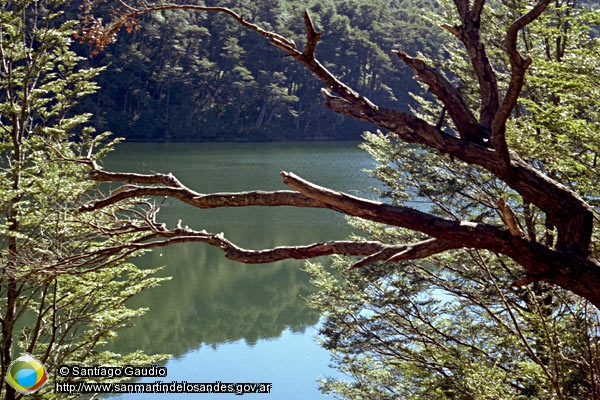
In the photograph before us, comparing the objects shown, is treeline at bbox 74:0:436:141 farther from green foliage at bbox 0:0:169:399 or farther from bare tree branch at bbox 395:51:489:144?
bare tree branch at bbox 395:51:489:144

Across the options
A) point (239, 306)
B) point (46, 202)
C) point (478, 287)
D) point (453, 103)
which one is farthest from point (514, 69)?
point (239, 306)

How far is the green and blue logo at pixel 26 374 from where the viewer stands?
4660 mm

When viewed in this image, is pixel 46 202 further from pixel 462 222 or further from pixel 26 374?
pixel 462 222

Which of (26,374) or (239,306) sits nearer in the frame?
(26,374)

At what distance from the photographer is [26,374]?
4770 mm

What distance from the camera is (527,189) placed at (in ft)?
8.94

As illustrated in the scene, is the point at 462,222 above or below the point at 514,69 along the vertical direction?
below

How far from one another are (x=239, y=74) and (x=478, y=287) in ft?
107

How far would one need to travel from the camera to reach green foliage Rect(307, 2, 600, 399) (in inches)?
146

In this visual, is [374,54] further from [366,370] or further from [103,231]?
[103,231]

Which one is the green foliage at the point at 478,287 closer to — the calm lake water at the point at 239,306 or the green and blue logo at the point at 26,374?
the calm lake water at the point at 239,306

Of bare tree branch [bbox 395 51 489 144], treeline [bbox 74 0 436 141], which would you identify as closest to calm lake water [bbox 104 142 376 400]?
bare tree branch [bbox 395 51 489 144]

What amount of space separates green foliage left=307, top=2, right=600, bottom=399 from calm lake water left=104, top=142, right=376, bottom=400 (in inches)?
39.4

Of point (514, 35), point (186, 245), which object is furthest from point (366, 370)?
point (186, 245)
